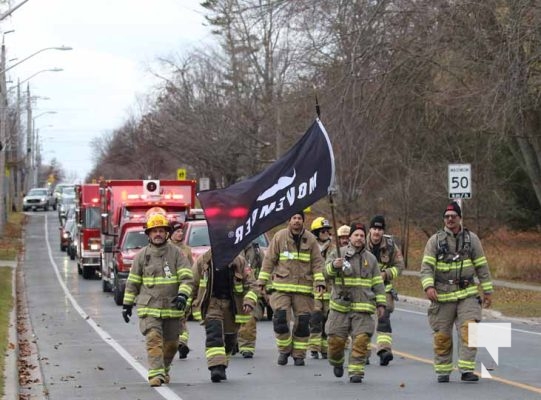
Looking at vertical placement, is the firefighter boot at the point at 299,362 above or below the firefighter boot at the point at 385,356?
below

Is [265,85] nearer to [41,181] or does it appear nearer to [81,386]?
[81,386]

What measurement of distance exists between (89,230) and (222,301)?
27323 millimetres

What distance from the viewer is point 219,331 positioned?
12.9 m

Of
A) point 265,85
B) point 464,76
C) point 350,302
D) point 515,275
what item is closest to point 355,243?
point 350,302

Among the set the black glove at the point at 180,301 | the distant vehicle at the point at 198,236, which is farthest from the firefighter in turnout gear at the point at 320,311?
the distant vehicle at the point at 198,236

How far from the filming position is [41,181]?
19262cm

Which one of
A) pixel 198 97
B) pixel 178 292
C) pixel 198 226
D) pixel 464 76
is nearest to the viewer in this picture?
pixel 178 292

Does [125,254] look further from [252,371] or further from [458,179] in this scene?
[252,371]

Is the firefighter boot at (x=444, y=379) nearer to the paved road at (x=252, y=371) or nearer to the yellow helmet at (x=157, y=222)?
the paved road at (x=252, y=371)

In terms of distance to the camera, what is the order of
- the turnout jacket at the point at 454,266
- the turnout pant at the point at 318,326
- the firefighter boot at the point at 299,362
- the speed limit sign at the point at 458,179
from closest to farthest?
1. the turnout jacket at the point at 454,266
2. the firefighter boot at the point at 299,362
3. the turnout pant at the point at 318,326
4. the speed limit sign at the point at 458,179

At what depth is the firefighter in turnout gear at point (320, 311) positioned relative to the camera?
1511cm

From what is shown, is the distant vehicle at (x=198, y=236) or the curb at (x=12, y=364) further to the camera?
the distant vehicle at (x=198, y=236)

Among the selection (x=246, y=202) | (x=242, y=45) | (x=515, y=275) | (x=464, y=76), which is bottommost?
(x=515, y=275)

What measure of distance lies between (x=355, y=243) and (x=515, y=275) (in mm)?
23496
